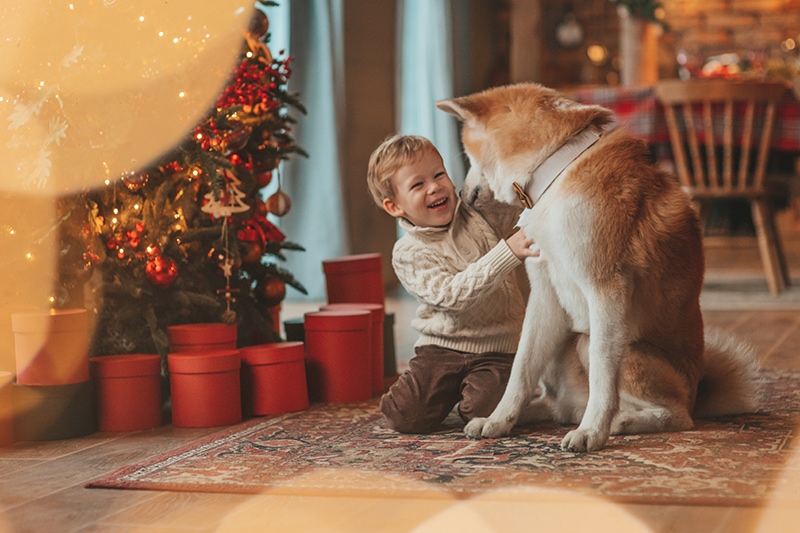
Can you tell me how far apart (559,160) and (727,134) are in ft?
9.10

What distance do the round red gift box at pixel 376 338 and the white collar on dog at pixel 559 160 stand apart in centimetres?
85

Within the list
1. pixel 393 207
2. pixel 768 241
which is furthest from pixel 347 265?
pixel 768 241

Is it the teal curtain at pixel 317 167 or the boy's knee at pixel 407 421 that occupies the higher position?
the teal curtain at pixel 317 167

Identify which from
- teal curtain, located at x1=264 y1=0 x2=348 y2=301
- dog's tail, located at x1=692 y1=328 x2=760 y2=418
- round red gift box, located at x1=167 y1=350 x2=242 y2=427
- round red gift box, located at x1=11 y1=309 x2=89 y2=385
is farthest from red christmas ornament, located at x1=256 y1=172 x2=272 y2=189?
teal curtain, located at x1=264 y1=0 x2=348 y2=301

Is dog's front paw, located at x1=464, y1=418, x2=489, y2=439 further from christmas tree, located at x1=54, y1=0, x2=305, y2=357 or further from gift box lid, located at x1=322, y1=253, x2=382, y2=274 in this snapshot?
gift box lid, located at x1=322, y1=253, x2=382, y2=274

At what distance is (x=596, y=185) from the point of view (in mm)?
1874

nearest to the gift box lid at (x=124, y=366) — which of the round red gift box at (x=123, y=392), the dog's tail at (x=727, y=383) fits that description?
the round red gift box at (x=123, y=392)

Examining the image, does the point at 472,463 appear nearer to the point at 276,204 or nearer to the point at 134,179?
the point at 134,179

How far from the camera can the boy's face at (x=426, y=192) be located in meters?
2.25

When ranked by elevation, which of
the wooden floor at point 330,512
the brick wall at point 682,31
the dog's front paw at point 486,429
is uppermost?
the brick wall at point 682,31

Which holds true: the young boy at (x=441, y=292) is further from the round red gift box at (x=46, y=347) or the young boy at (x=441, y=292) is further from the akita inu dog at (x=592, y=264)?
the round red gift box at (x=46, y=347)

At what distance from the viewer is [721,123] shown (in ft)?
14.7

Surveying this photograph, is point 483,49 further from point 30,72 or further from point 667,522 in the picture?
point 667,522

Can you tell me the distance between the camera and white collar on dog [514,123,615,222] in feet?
6.25
